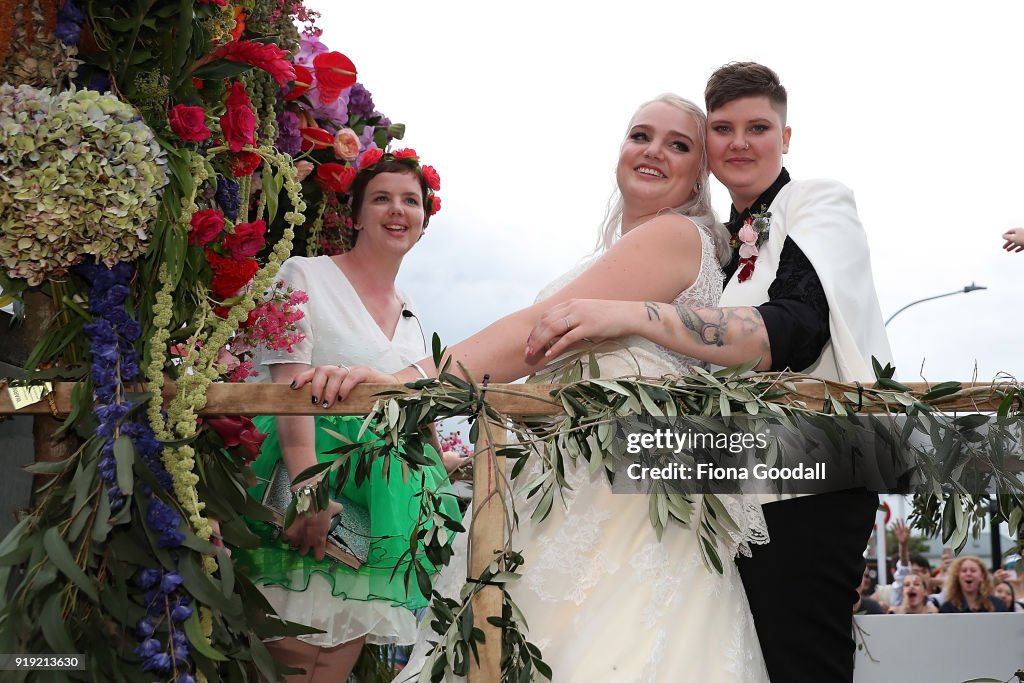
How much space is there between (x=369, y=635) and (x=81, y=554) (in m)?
0.97

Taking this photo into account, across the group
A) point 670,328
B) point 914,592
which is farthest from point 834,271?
point 914,592

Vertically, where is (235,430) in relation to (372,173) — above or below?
below

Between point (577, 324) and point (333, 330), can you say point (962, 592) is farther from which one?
point (577, 324)

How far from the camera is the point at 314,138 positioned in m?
2.94

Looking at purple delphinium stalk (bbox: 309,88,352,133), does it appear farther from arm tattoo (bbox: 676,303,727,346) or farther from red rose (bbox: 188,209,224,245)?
arm tattoo (bbox: 676,303,727,346)

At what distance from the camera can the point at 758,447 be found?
2.05 metres

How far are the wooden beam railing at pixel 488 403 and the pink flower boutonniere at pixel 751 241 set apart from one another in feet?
1.83

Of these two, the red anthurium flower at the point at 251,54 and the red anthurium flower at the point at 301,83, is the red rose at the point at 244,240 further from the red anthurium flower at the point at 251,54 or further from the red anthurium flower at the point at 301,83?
the red anthurium flower at the point at 301,83

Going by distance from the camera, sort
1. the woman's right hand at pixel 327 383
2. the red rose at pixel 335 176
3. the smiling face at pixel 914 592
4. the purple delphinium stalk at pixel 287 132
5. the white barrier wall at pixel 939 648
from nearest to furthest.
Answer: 1. the woman's right hand at pixel 327 383
2. the purple delphinium stalk at pixel 287 132
3. the white barrier wall at pixel 939 648
4. the red rose at pixel 335 176
5. the smiling face at pixel 914 592

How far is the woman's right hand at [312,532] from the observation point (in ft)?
8.24

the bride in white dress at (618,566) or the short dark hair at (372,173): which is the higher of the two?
the short dark hair at (372,173)

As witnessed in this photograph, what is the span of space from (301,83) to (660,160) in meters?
1.03

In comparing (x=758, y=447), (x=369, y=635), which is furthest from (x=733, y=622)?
(x=369, y=635)

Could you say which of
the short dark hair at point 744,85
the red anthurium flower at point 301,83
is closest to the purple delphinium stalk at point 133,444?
the red anthurium flower at point 301,83
